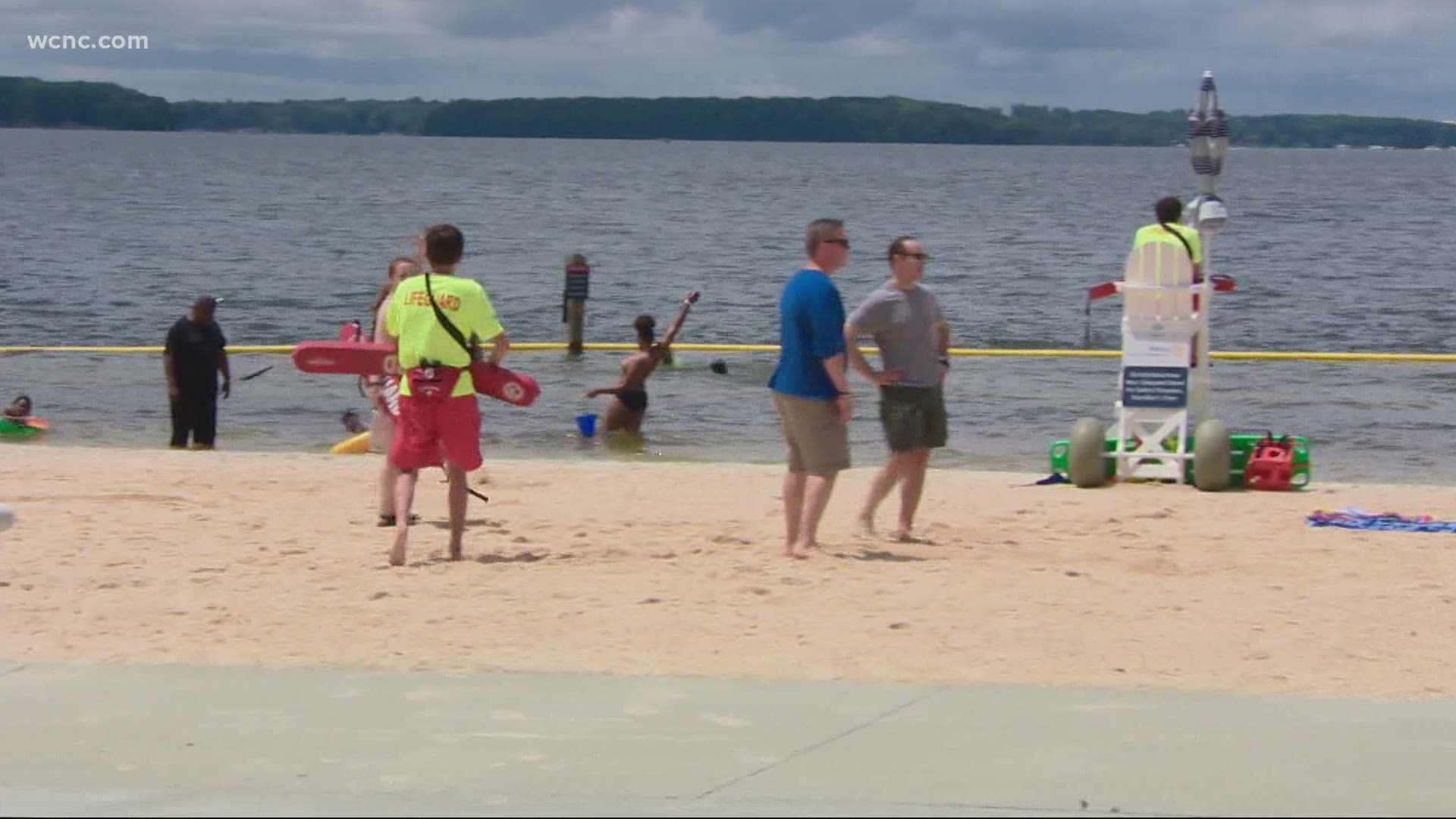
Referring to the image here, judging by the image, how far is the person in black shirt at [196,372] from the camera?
1534 centimetres

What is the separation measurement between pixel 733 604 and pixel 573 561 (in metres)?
1.39

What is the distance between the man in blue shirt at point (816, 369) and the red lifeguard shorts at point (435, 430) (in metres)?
1.42

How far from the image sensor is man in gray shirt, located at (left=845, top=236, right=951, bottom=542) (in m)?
9.40

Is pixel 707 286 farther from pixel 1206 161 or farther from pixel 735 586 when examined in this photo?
pixel 735 586

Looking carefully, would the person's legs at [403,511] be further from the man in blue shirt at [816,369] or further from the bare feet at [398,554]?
the man in blue shirt at [816,369]

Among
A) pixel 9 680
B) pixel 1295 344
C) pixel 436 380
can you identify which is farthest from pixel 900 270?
pixel 1295 344

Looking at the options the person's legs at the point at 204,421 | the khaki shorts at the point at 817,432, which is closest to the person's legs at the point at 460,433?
the khaki shorts at the point at 817,432

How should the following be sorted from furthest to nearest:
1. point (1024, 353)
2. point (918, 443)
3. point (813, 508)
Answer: point (1024, 353), point (918, 443), point (813, 508)

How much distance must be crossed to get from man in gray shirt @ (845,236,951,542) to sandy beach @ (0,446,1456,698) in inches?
23.8

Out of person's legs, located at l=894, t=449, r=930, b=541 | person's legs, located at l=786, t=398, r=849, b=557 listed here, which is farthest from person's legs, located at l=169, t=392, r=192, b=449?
person's legs, located at l=786, t=398, r=849, b=557

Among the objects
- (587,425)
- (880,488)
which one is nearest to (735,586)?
(880,488)

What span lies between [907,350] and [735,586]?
1.69 metres

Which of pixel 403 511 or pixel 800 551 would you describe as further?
pixel 800 551

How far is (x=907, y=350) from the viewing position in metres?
9.52
